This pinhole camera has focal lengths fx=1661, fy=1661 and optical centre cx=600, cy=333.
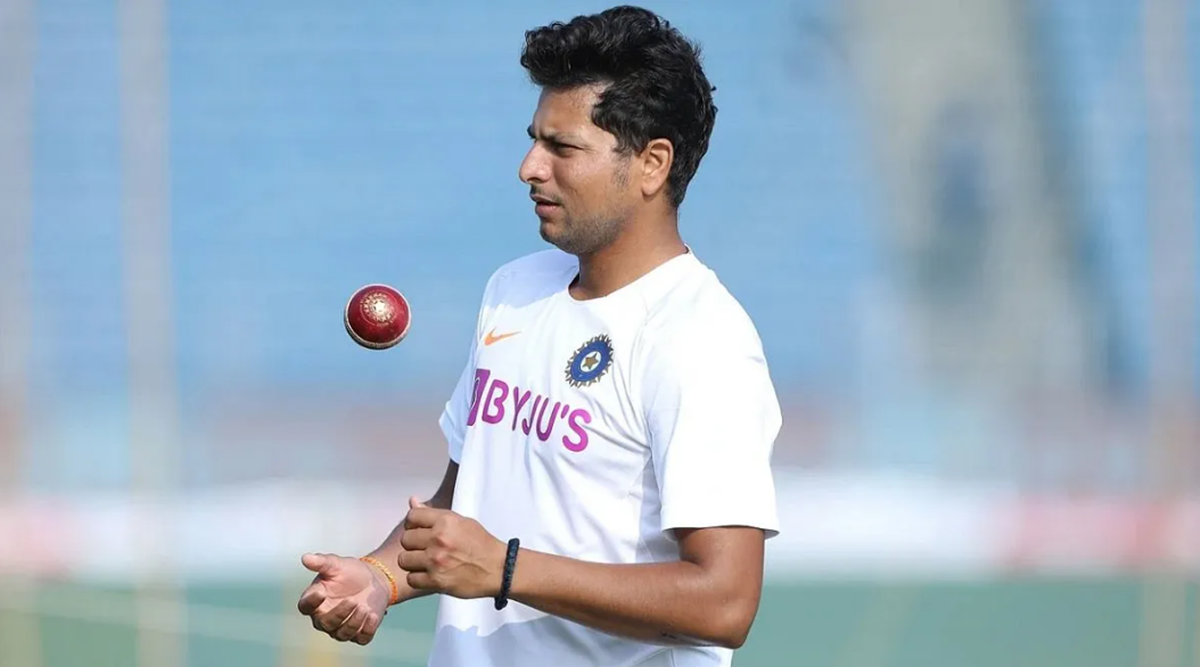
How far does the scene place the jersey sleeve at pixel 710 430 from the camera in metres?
2.38

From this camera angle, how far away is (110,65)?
8.47 meters

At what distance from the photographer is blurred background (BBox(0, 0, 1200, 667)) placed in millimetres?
7449

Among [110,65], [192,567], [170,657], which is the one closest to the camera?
[170,657]

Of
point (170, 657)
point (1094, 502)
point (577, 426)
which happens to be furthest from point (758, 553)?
point (1094, 502)

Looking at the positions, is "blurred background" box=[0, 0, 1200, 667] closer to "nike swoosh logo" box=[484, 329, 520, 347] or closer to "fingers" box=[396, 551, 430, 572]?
"nike swoosh logo" box=[484, 329, 520, 347]

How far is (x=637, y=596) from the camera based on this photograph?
2.33 m

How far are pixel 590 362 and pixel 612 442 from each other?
0.14 meters

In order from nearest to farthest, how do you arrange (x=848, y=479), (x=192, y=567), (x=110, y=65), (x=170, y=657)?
(x=170, y=657) → (x=192, y=567) → (x=848, y=479) → (x=110, y=65)

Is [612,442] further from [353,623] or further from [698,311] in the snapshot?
[353,623]

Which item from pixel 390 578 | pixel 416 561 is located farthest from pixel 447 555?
pixel 390 578

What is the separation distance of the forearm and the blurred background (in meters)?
4.79

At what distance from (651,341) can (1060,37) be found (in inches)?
262

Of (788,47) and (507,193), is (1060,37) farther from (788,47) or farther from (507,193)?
(507,193)

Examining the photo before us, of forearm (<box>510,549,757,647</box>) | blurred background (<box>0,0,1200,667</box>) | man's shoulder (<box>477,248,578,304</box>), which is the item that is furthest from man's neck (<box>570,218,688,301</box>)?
blurred background (<box>0,0,1200,667</box>)
